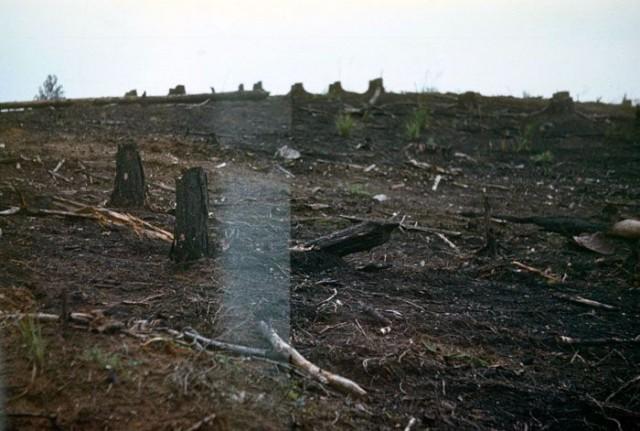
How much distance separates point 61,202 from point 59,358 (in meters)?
3.07

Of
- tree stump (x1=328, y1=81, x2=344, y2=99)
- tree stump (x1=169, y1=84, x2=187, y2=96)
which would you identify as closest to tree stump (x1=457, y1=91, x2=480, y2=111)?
tree stump (x1=328, y1=81, x2=344, y2=99)

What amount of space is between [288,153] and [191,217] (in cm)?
524

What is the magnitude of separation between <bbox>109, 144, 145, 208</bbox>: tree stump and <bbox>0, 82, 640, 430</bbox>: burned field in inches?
6.2

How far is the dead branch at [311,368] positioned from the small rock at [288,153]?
6130 millimetres

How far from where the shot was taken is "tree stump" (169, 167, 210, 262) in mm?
3494

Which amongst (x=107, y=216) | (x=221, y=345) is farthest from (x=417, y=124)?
(x=221, y=345)

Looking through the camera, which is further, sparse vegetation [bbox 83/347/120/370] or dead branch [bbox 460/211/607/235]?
dead branch [bbox 460/211/607/235]

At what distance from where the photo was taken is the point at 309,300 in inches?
127

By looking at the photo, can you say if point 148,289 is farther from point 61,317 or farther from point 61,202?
point 61,202

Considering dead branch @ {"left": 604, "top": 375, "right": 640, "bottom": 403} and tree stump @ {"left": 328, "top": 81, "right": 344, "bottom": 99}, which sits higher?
tree stump @ {"left": 328, "top": 81, "right": 344, "bottom": 99}

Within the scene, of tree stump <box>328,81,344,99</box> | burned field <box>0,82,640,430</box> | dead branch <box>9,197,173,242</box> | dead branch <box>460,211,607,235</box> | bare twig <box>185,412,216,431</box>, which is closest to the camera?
bare twig <box>185,412,216,431</box>

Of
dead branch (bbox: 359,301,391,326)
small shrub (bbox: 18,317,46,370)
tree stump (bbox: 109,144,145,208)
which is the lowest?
dead branch (bbox: 359,301,391,326)

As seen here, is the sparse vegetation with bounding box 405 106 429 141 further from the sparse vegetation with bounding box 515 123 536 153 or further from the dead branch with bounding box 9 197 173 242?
the dead branch with bounding box 9 197 173 242

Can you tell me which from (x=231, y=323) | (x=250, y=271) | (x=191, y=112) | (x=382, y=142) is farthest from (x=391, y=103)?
(x=231, y=323)
